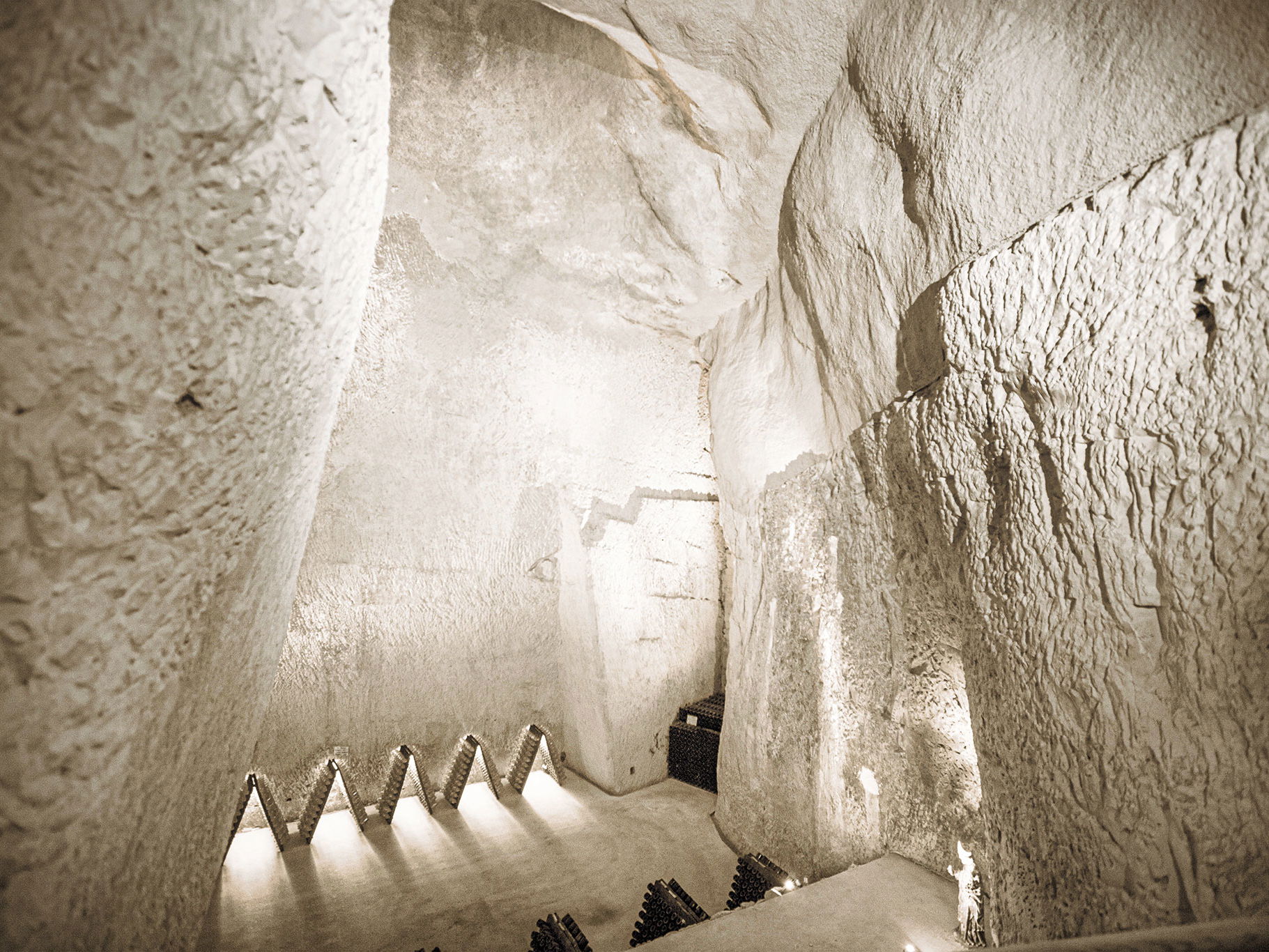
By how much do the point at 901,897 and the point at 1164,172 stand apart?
218 centimetres

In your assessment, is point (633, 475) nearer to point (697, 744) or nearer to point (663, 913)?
point (697, 744)

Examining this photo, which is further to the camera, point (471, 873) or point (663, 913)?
point (471, 873)

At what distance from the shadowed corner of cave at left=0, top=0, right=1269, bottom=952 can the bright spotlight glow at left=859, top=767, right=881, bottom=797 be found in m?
0.03

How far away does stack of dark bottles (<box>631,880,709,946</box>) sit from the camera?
7.42ft

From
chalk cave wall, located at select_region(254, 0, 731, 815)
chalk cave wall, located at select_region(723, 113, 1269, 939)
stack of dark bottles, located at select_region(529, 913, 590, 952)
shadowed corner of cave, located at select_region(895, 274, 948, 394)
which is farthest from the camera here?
chalk cave wall, located at select_region(254, 0, 731, 815)

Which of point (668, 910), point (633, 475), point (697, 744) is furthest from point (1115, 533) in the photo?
point (697, 744)

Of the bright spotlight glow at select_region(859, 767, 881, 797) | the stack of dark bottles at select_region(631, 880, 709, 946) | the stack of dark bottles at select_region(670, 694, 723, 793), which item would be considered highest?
the bright spotlight glow at select_region(859, 767, 881, 797)

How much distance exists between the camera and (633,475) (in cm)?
379

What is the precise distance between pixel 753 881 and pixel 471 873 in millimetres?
1323

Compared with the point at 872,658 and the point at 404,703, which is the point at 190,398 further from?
the point at 404,703

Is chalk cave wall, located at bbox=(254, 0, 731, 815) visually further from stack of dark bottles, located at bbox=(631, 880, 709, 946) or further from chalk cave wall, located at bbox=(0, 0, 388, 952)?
chalk cave wall, located at bbox=(0, 0, 388, 952)

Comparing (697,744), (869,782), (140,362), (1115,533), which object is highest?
(140,362)

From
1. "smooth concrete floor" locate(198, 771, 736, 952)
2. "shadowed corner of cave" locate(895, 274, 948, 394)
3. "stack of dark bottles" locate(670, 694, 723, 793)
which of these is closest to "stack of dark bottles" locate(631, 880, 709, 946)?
"smooth concrete floor" locate(198, 771, 736, 952)

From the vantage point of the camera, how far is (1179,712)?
1.16 meters
